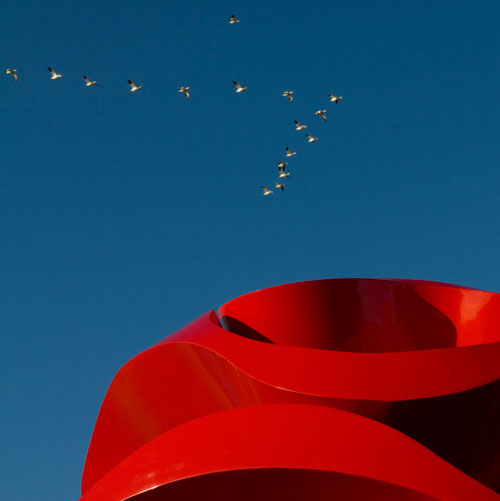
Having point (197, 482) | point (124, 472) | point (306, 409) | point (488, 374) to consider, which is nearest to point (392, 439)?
point (306, 409)

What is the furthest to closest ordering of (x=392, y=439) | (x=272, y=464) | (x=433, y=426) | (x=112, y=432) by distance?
(x=112, y=432) < (x=433, y=426) < (x=392, y=439) < (x=272, y=464)

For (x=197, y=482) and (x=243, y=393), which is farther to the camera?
(x=243, y=393)

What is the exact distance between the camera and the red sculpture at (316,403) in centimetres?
700

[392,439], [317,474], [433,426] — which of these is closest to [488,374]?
[433,426]

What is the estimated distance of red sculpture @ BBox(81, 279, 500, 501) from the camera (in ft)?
23.0

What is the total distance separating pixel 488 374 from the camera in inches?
A: 407

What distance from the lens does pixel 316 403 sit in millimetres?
9727

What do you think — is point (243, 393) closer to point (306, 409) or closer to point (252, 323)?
point (306, 409)

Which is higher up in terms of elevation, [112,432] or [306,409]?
[112,432]

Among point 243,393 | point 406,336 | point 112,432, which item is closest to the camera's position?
point 243,393

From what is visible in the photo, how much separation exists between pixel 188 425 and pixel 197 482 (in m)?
0.81

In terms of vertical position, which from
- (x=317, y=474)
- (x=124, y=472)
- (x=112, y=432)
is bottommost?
(x=317, y=474)

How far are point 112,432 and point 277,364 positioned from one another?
→ 187 inches

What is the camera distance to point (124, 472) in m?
7.41
